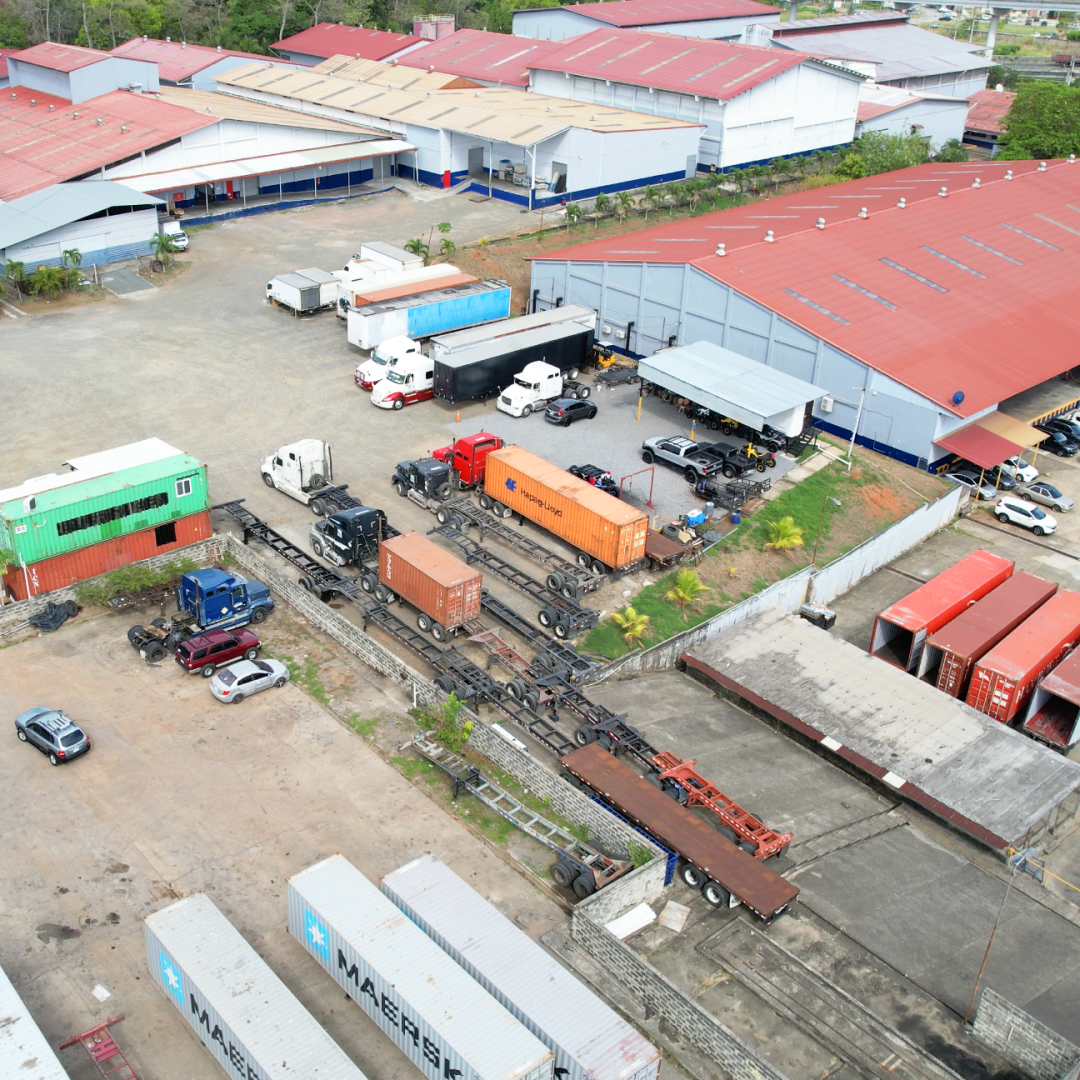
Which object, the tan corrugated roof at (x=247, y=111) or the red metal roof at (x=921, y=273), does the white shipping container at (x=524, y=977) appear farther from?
the tan corrugated roof at (x=247, y=111)

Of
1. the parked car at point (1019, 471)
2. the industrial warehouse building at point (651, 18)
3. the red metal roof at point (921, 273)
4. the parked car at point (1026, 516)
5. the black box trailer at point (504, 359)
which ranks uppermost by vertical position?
the industrial warehouse building at point (651, 18)

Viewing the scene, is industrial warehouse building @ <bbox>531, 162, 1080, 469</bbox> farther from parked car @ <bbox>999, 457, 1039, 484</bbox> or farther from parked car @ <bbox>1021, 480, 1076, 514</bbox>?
parked car @ <bbox>1021, 480, 1076, 514</bbox>

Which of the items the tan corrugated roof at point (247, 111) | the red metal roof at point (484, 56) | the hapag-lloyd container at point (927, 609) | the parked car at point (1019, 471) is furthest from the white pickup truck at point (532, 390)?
the red metal roof at point (484, 56)

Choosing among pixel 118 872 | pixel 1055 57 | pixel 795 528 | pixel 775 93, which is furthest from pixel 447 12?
pixel 118 872

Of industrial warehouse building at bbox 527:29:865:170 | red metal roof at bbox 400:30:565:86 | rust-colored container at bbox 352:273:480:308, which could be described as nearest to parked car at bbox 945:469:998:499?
rust-colored container at bbox 352:273:480:308

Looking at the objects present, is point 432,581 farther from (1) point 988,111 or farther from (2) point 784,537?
(1) point 988,111

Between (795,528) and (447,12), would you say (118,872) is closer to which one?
(795,528)

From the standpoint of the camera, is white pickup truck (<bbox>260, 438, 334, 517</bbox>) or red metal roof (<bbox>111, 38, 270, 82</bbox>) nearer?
white pickup truck (<bbox>260, 438, 334, 517</bbox>)
